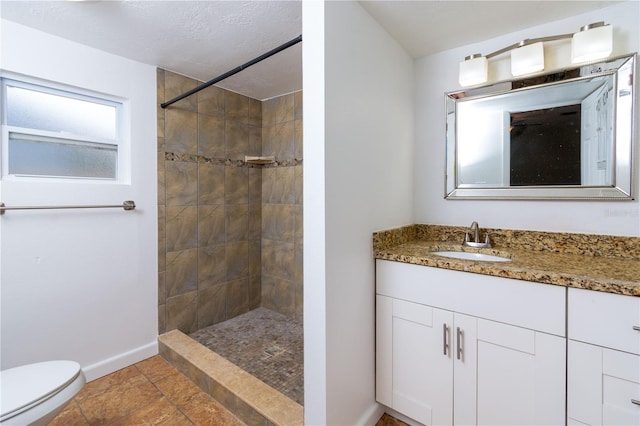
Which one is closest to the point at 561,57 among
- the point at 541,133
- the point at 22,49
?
the point at 541,133

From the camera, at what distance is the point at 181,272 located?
2375 millimetres

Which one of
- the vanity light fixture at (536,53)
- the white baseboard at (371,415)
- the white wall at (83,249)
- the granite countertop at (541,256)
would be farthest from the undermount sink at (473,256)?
the white wall at (83,249)

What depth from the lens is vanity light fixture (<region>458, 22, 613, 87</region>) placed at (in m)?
1.36

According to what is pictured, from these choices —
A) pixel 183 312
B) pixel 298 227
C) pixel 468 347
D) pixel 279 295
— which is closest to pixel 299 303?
pixel 279 295

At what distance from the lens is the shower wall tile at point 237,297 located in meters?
2.76

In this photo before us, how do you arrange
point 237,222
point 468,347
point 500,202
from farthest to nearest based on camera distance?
point 237,222 → point 500,202 → point 468,347

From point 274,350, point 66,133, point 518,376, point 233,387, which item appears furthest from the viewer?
point 274,350

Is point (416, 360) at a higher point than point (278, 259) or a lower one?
lower

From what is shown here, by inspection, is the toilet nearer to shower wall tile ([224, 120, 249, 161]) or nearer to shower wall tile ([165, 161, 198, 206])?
shower wall tile ([165, 161, 198, 206])

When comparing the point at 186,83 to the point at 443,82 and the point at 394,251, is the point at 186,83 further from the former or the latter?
the point at 394,251

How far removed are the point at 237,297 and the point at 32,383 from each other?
165 cm

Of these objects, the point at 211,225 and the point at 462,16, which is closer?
the point at 462,16

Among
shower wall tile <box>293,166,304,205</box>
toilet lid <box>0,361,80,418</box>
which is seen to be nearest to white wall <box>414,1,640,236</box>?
shower wall tile <box>293,166,304,205</box>

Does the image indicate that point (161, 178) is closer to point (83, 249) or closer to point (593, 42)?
point (83, 249)
